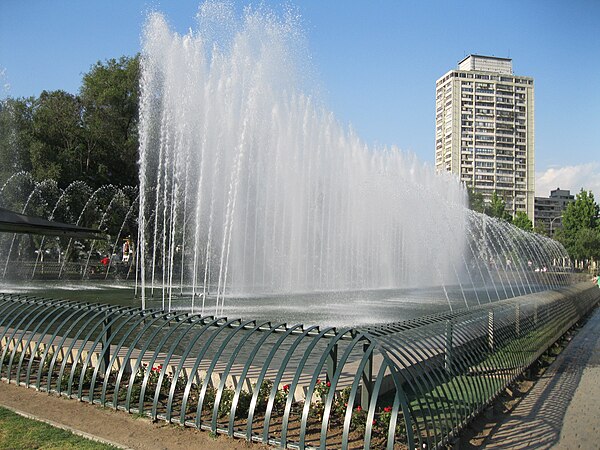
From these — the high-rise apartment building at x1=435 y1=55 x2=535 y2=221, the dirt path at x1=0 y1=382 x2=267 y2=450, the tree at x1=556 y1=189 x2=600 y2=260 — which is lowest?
the dirt path at x1=0 y1=382 x2=267 y2=450

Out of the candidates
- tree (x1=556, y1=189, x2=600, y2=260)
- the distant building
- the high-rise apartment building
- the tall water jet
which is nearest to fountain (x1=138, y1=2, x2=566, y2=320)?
the tall water jet

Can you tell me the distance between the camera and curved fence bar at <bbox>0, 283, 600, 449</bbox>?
5.08 m

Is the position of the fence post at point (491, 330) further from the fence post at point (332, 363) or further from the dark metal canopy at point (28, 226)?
the dark metal canopy at point (28, 226)

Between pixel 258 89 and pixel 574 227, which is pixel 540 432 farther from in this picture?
pixel 574 227

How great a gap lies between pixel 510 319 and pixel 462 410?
3.82 meters

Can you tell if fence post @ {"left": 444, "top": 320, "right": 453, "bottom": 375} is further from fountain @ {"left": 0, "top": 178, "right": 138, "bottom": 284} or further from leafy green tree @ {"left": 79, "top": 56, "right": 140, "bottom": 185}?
leafy green tree @ {"left": 79, "top": 56, "right": 140, "bottom": 185}

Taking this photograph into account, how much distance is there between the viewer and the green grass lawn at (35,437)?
499cm

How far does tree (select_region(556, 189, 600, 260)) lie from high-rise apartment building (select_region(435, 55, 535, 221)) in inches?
2700

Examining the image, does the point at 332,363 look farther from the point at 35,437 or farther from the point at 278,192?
the point at 278,192

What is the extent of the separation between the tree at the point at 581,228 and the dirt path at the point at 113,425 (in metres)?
57.0

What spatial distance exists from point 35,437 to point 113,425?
71 centimetres

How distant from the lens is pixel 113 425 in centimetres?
564

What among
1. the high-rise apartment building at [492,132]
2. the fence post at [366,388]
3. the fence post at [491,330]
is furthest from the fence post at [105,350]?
the high-rise apartment building at [492,132]

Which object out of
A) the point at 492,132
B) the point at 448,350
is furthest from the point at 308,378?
the point at 492,132
